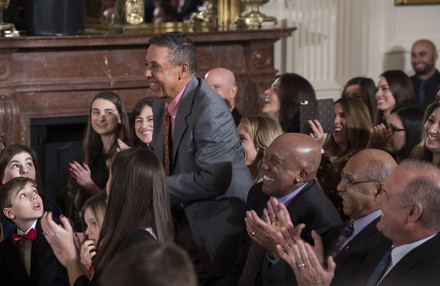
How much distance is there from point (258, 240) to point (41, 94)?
4.22 m

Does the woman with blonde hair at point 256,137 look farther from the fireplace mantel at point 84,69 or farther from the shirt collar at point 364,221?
the fireplace mantel at point 84,69

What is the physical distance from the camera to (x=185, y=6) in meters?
9.03

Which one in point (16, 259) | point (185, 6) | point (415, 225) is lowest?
point (16, 259)

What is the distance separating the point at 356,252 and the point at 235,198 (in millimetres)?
988

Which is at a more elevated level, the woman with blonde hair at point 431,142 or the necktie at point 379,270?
the woman with blonde hair at point 431,142

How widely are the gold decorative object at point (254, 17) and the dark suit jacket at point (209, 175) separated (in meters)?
4.04

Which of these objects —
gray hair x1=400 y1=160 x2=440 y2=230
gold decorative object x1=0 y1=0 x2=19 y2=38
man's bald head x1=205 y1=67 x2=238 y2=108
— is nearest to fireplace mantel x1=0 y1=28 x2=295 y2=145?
gold decorative object x1=0 y1=0 x2=19 y2=38

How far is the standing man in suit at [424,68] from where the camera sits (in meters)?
9.30

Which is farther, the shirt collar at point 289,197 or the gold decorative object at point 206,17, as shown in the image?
the gold decorative object at point 206,17

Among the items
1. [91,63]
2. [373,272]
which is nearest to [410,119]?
[373,272]

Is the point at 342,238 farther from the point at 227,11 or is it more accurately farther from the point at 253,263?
the point at 227,11

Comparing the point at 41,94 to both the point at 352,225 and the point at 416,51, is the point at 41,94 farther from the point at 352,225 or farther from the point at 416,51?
the point at 352,225

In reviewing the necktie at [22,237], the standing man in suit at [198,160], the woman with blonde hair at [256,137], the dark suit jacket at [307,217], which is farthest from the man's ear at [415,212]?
the woman with blonde hair at [256,137]

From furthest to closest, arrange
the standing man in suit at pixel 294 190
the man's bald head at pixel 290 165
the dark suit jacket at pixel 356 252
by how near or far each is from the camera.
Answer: the man's bald head at pixel 290 165 < the standing man in suit at pixel 294 190 < the dark suit jacket at pixel 356 252
